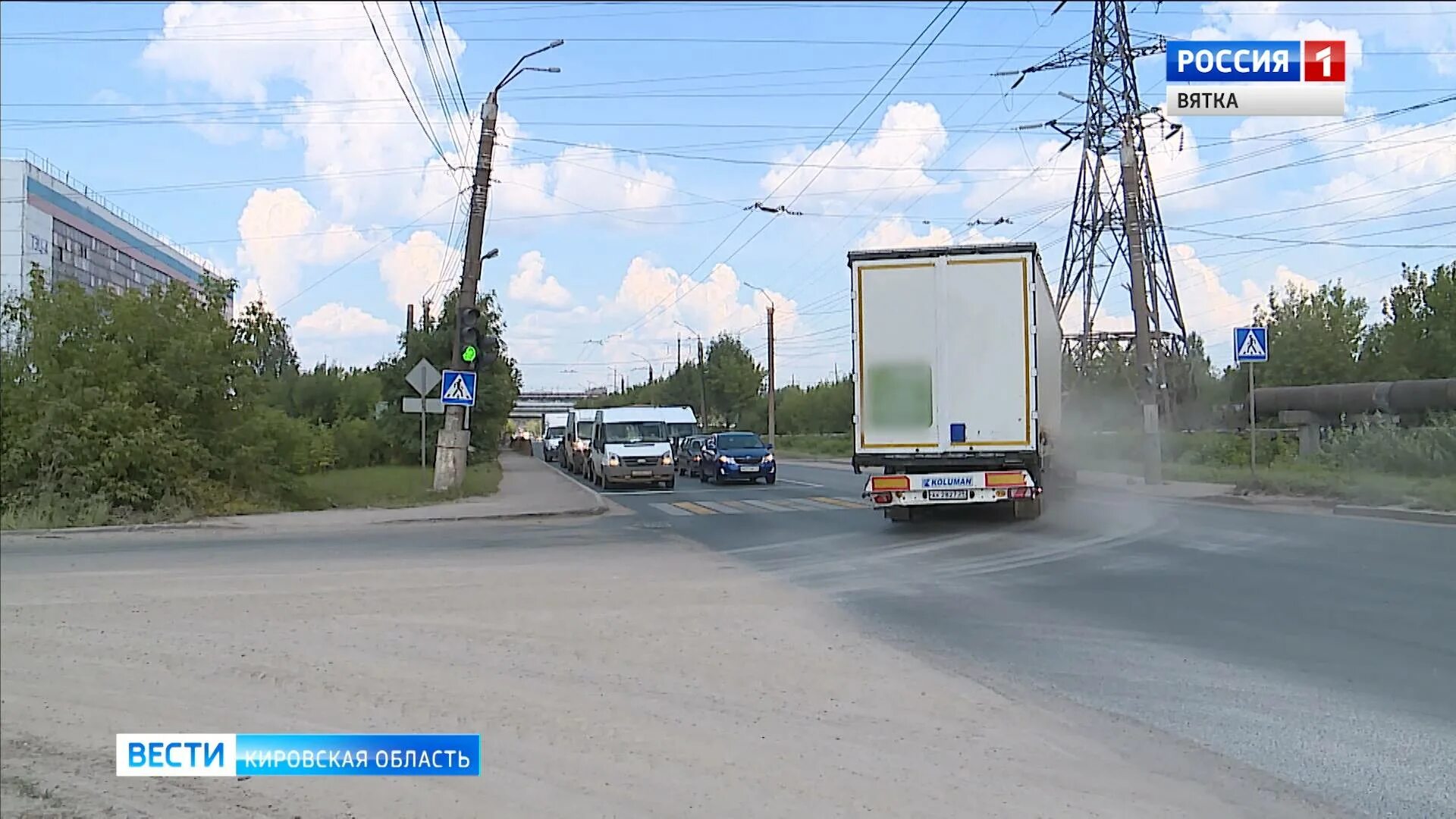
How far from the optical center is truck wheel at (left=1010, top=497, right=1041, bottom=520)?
1833 cm

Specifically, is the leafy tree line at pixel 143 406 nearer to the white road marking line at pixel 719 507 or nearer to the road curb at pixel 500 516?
the road curb at pixel 500 516

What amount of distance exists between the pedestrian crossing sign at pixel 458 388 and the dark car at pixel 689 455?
15.9m

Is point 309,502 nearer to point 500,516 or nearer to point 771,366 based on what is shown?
point 500,516

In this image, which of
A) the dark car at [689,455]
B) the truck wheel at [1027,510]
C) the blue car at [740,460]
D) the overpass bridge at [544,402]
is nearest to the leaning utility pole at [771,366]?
the dark car at [689,455]

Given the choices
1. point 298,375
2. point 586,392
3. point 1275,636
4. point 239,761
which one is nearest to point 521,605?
point 239,761

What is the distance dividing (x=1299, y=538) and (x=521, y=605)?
35.7 ft

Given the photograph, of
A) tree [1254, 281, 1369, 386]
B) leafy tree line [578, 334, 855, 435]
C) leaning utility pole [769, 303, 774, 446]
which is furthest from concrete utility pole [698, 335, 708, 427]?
tree [1254, 281, 1369, 386]

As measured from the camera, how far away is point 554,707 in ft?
21.6

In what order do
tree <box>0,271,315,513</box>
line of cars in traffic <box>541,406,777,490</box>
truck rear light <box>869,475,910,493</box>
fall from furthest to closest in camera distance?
line of cars in traffic <box>541,406,777,490</box> < tree <box>0,271,315,513</box> < truck rear light <box>869,475,910,493</box>

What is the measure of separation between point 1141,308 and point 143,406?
20.7 m

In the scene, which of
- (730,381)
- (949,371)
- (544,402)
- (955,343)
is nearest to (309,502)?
(949,371)

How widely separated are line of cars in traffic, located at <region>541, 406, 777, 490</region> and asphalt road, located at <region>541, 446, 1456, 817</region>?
12483mm

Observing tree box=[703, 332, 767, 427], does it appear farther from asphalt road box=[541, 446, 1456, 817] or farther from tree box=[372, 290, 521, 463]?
asphalt road box=[541, 446, 1456, 817]

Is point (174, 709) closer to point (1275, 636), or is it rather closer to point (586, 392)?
point (1275, 636)
